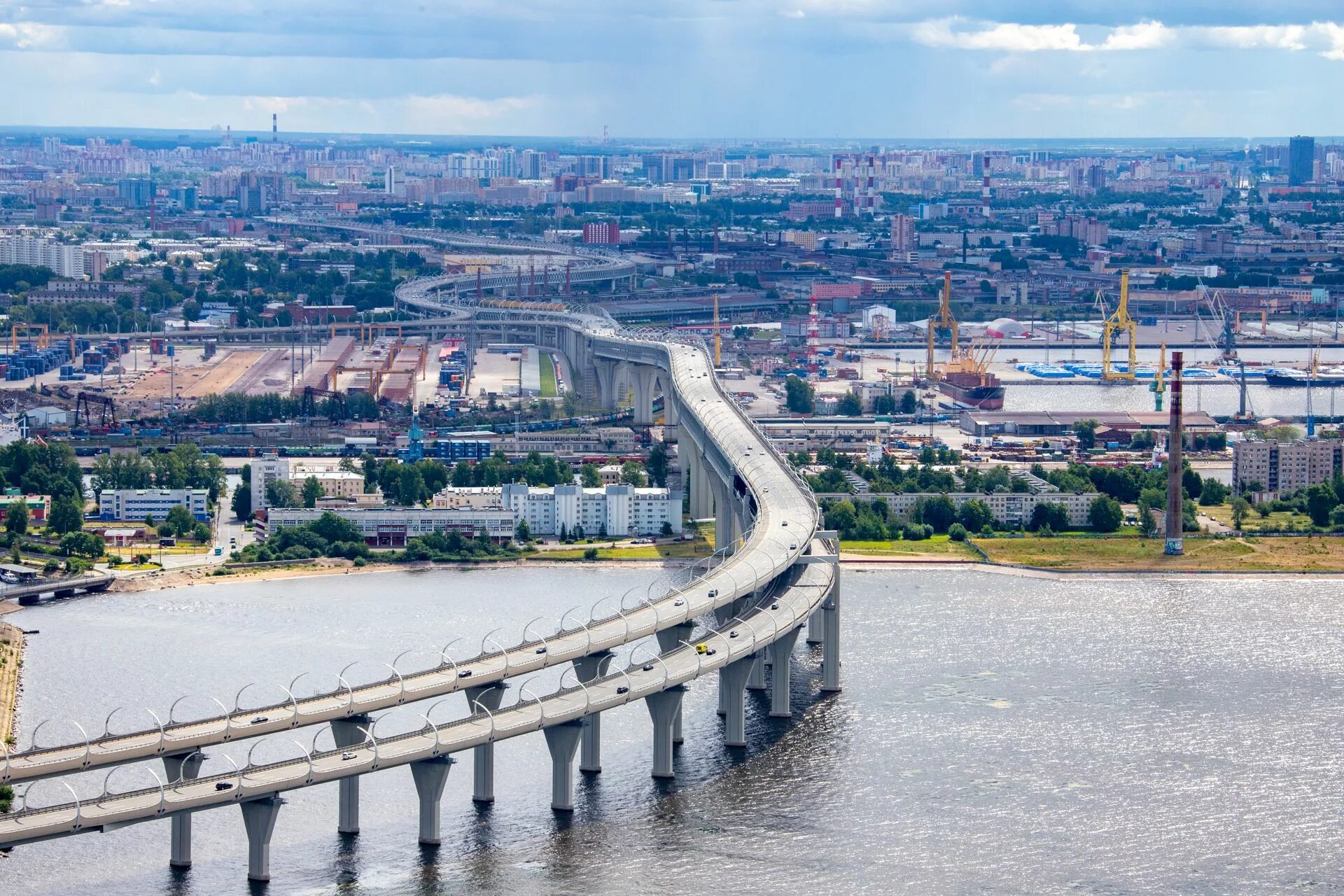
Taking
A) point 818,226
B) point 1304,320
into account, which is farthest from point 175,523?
point 818,226

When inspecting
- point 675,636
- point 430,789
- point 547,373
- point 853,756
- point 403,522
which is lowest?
point 853,756

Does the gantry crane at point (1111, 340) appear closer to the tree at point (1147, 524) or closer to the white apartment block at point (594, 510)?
the tree at point (1147, 524)

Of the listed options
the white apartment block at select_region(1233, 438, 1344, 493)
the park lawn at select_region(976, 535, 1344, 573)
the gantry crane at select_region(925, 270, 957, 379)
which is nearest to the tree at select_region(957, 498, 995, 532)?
the park lawn at select_region(976, 535, 1344, 573)

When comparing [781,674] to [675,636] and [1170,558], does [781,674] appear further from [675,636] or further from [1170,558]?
[1170,558]

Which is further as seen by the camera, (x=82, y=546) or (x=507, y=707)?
(x=82, y=546)

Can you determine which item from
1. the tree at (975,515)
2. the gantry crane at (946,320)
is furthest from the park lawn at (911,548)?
the gantry crane at (946,320)

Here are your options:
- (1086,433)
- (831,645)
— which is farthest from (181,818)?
(1086,433)
